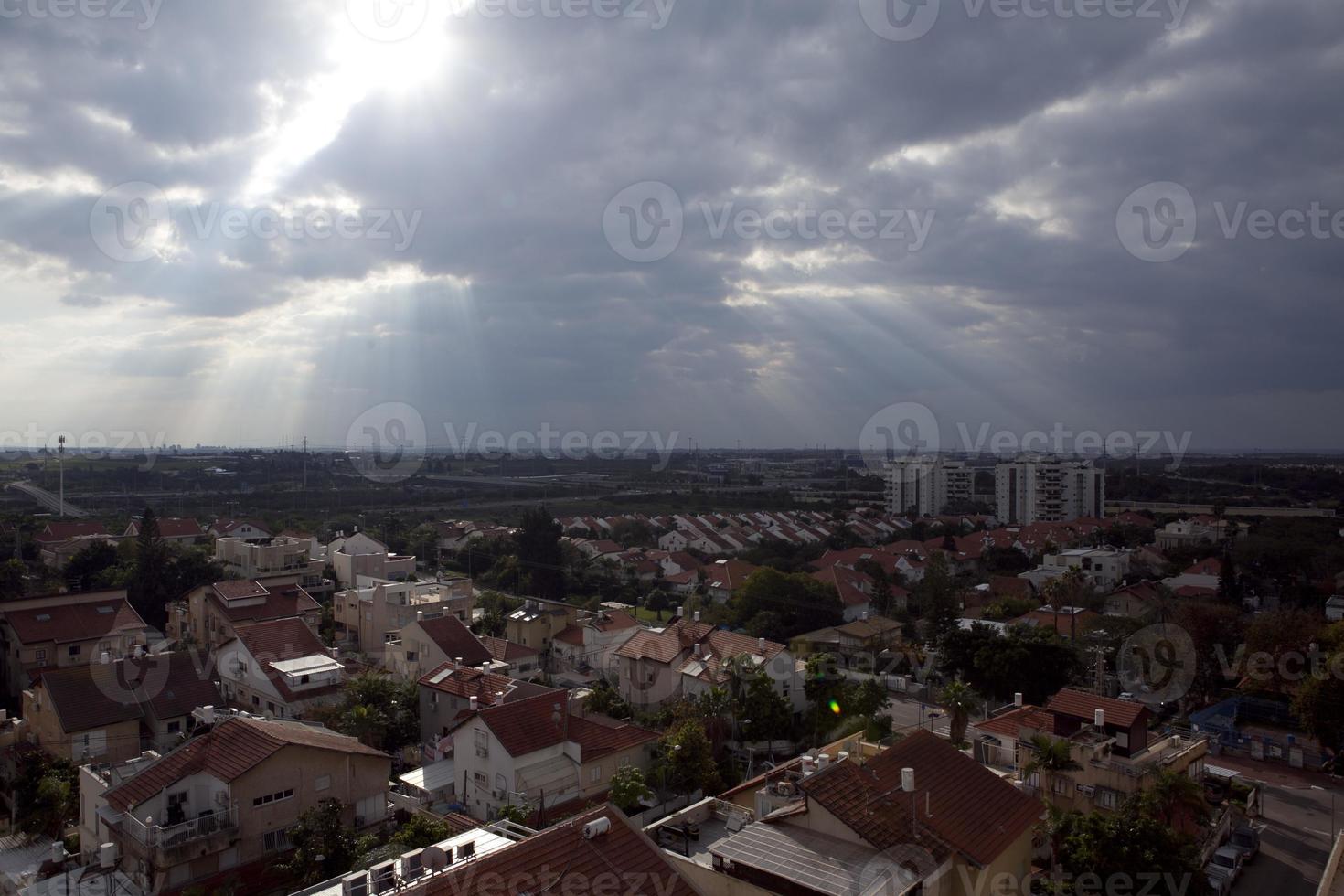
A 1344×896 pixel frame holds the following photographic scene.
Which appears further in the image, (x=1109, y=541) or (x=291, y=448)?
(x=291, y=448)

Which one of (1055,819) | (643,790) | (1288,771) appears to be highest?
(1055,819)

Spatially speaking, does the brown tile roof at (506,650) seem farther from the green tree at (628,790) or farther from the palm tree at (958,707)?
the palm tree at (958,707)

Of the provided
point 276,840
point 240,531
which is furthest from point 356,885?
point 240,531

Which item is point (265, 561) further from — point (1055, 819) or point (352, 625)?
point (1055, 819)

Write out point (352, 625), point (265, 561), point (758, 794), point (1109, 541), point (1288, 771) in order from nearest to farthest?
point (758, 794) < point (1288, 771) < point (352, 625) < point (265, 561) < point (1109, 541)

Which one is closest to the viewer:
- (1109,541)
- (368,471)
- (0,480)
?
(1109,541)

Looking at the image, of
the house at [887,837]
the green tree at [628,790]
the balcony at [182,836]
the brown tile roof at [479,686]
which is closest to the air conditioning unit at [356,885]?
the house at [887,837]

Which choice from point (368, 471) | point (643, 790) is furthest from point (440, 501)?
point (643, 790)
